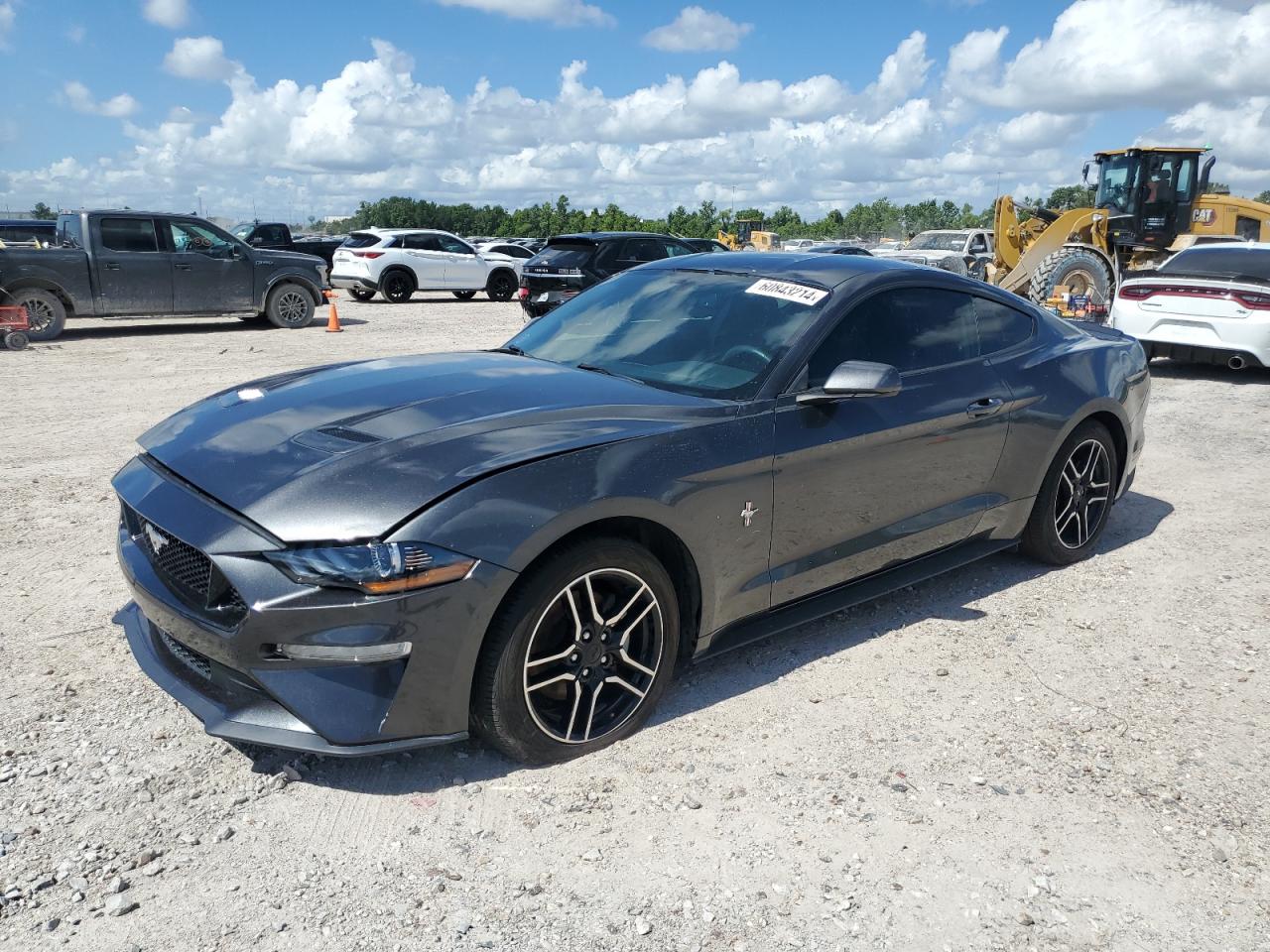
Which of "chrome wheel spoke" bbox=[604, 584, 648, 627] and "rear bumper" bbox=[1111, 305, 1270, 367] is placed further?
"rear bumper" bbox=[1111, 305, 1270, 367]

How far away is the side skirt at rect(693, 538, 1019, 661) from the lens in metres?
3.57

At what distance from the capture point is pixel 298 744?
8.86ft

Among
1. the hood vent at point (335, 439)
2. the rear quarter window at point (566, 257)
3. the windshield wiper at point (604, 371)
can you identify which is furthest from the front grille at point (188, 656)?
the rear quarter window at point (566, 257)

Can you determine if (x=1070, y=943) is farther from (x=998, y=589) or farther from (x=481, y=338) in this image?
(x=481, y=338)

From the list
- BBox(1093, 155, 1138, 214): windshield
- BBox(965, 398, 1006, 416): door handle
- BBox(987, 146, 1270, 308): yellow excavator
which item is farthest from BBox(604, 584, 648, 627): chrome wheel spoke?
BBox(1093, 155, 1138, 214): windshield

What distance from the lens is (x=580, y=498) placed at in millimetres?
2965

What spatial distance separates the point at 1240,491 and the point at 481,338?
34.6 feet

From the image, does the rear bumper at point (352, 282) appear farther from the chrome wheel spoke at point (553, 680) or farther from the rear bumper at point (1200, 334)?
the chrome wheel spoke at point (553, 680)

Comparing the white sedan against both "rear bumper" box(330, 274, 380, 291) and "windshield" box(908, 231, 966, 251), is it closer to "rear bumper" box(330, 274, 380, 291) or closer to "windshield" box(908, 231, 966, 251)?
"windshield" box(908, 231, 966, 251)

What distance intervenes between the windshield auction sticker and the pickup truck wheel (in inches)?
762

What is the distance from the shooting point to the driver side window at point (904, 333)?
3.85m

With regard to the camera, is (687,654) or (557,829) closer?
(557,829)

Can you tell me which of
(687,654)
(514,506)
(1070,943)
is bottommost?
(1070,943)

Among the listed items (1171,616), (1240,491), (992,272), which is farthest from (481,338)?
(1171,616)
